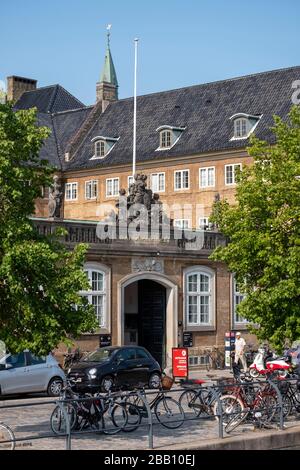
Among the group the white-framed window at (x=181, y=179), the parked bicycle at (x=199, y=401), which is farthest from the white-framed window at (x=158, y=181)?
the parked bicycle at (x=199, y=401)

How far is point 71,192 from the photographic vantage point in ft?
240

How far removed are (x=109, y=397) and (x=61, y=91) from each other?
6705cm

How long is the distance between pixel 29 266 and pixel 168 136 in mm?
48099

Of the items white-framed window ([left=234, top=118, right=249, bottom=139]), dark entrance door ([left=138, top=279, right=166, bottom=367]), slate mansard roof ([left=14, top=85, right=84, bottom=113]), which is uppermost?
slate mansard roof ([left=14, top=85, right=84, bottom=113])

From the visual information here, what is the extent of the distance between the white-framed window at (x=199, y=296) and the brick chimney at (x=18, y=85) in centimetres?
4518

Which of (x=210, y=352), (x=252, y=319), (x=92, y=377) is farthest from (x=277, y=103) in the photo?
(x=252, y=319)

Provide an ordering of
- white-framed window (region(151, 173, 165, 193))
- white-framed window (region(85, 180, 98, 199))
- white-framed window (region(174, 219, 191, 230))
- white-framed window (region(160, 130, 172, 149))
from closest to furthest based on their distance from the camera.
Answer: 1. white-framed window (region(174, 219, 191, 230))
2. white-framed window (region(160, 130, 172, 149))
3. white-framed window (region(151, 173, 165, 193))
4. white-framed window (region(85, 180, 98, 199))

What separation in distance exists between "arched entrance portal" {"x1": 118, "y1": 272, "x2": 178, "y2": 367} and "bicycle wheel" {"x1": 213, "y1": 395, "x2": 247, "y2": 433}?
1944cm

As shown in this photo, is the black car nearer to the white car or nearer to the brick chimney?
the white car

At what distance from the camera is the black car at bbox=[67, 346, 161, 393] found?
31984 mm

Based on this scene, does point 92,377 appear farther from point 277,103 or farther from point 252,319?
point 277,103

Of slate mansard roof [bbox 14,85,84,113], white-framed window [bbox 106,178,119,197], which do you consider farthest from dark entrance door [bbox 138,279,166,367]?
slate mansard roof [bbox 14,85,84,113]

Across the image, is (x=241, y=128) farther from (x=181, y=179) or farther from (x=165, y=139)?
(x=165, y=139)

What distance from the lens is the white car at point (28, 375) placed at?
29.8 m
